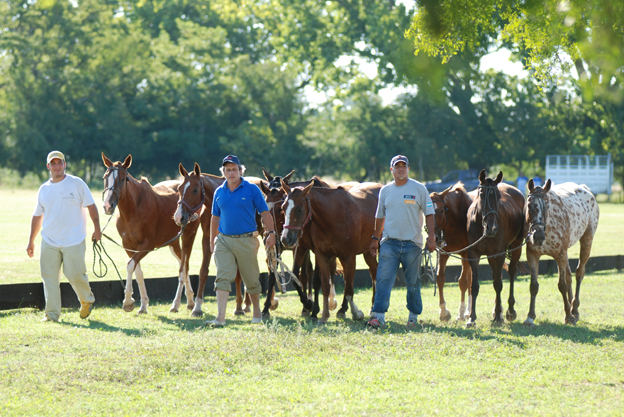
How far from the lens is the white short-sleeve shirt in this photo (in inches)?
426

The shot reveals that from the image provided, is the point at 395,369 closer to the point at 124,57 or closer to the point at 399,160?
the point at 399,160

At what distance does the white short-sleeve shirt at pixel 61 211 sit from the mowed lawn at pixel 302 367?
45.1 inches

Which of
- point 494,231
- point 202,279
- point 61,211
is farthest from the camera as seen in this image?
point 202,279

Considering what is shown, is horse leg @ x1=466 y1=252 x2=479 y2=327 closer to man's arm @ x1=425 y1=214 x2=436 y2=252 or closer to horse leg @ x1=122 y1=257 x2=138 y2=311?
man's arm @ x1=425 y1=214 x2=436 y2=252

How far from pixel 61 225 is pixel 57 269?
61cm

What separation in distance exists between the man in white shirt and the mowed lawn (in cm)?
72

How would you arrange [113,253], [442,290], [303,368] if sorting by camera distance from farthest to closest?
[113,253] → [442,290] → [303,368]

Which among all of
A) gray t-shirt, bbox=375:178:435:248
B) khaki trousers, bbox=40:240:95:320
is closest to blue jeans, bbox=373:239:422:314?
gray t-shirt, bbox=375:178:435:248

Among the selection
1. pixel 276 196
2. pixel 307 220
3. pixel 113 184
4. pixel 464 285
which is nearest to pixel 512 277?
pixel 464 285

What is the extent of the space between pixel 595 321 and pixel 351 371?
546cm

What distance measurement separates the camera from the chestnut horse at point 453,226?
12.2 metres

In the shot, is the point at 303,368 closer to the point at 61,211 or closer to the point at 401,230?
the point at 401,230

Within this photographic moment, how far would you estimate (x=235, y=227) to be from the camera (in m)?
10.5

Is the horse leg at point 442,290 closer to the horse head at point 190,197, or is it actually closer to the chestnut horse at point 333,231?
the chestnut horse at point 333,231
